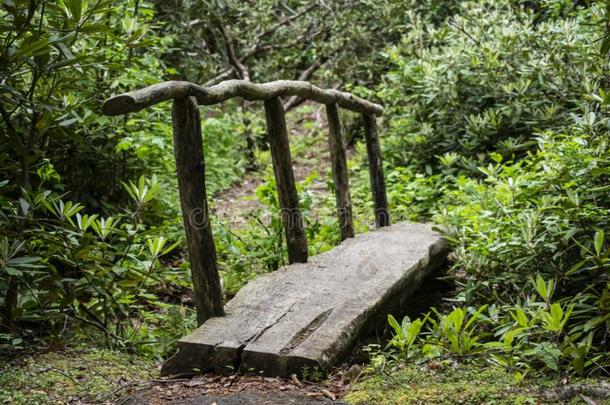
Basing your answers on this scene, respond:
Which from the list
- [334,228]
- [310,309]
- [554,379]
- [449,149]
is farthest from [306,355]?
[449,149]

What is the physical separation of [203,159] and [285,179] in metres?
1.18

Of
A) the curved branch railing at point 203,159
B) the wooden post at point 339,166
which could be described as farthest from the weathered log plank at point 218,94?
the wooden post at point 339,166

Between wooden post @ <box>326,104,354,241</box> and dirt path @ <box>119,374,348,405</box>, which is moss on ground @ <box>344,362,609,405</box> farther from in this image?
wooden post @ <box>326,104,354,241</box>

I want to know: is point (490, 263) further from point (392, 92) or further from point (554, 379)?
point (392, 92)

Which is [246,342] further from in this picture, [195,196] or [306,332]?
[195,196]

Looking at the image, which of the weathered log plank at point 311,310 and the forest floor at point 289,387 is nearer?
the forest floor at point 289,387

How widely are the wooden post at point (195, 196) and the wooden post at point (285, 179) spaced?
1.06 metres

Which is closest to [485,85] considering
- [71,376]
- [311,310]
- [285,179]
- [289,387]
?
[285,179]

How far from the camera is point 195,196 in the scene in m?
3.51

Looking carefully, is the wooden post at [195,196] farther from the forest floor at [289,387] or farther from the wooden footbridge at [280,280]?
the forest floor at [289,387]

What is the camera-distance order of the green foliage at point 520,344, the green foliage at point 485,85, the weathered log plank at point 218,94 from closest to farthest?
the weathered log plank at point 218,94 < the green foliage at point 520,344 < the green foliage at point 485,85

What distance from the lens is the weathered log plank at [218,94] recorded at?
2977 mm

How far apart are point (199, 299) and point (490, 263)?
7.20ft

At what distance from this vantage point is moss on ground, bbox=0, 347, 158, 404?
3020 mm
